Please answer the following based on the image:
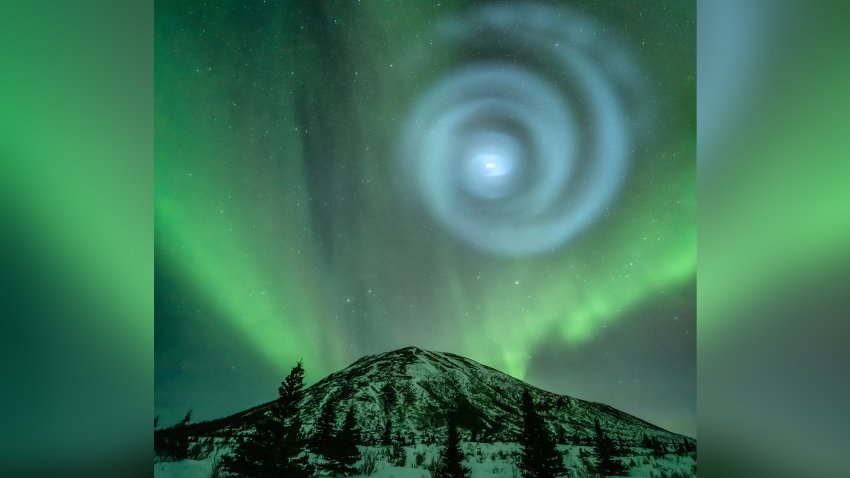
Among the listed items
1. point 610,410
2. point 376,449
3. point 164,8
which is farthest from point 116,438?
point 610,410

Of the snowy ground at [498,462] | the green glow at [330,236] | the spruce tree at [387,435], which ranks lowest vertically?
the snowy ground at [498,462]

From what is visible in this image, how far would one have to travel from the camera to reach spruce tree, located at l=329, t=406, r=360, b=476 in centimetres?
279

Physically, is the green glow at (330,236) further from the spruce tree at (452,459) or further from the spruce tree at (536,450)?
the spruce tree at (452,459)

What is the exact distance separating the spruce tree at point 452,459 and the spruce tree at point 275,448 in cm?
63

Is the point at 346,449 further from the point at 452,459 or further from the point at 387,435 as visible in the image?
the point at 452,459

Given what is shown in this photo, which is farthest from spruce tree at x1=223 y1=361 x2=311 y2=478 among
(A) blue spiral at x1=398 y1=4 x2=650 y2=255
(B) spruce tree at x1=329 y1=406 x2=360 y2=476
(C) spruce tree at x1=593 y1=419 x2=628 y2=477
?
(C) spruce tree at x1=593 y1=419 x2=628 y2=477

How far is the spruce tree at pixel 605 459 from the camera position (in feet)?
8.87

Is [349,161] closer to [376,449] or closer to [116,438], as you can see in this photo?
[376,449]

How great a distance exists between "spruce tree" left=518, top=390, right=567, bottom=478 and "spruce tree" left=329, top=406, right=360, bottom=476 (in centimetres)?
77

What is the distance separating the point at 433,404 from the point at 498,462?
15.5 inches

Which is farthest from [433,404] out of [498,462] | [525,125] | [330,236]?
[525,125]

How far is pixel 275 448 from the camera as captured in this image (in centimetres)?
283

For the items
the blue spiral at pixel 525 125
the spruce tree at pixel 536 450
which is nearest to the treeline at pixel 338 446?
the spruce tree at pixel 536 450

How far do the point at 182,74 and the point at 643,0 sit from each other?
2.27 meters
